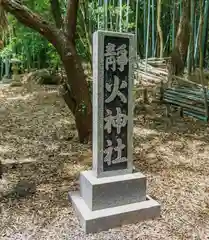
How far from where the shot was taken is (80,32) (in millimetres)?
5699

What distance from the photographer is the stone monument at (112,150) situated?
6.50 ft

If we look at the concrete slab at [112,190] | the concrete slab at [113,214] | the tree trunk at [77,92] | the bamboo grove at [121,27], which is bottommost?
the concrete slab at [113,214]

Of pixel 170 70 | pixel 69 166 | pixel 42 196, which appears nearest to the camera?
pixel 42 196

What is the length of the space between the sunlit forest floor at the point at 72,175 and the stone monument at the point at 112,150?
3.9 inches

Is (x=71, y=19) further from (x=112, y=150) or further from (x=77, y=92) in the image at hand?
(x=112, y=150)

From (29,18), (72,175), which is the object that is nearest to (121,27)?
(29,18)

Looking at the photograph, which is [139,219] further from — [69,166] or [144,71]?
[144,71]

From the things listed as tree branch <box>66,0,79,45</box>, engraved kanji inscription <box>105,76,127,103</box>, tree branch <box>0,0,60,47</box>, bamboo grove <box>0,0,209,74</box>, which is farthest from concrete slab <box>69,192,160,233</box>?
bamboo grove <box>0,0,209,74</box>

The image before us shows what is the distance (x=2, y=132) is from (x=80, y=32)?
2.66 m

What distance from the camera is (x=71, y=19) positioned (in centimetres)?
348

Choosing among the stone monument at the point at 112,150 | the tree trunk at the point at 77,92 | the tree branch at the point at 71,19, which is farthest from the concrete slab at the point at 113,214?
the tree branch at the point at 71,19

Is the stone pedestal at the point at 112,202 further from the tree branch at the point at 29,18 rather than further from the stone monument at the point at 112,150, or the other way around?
the tree branch at the point at 29,18

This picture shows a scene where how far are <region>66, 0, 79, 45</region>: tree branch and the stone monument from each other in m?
1.54

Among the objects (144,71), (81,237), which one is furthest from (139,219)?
(144,71)
